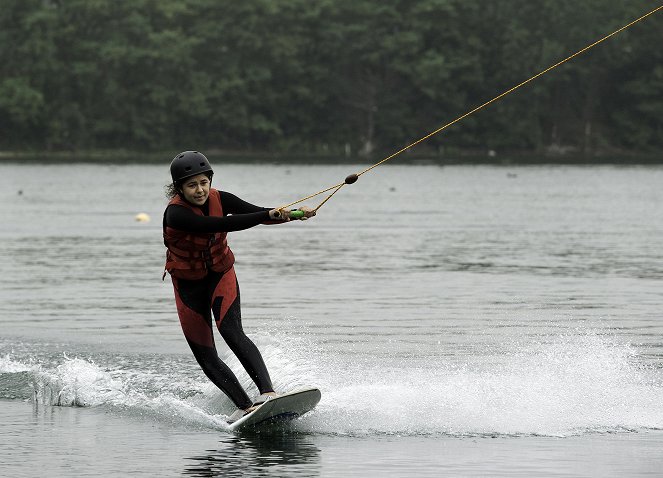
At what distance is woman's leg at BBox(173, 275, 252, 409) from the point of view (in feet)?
36.3

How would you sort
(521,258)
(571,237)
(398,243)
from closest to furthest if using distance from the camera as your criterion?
(521,258)
(398,243)
(571,237)

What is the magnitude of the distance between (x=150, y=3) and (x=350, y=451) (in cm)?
10913

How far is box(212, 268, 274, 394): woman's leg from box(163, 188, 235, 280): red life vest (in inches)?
5.7

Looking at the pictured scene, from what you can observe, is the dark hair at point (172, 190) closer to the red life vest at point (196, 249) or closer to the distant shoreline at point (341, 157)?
the red life vest at point (196, 249)

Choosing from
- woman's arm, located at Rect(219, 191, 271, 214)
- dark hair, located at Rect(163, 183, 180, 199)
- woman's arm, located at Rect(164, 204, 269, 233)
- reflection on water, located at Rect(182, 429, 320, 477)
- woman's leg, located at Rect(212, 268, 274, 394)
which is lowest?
reflection on water, located at Rect(182, 429, 320, 477)

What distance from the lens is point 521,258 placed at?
26484mm

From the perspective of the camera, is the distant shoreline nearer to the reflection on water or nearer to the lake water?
the lake water

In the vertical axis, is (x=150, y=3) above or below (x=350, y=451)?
above

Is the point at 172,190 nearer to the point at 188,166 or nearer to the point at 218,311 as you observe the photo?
the point at 188,166

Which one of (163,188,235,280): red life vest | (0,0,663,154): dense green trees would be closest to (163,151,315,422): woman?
(163,188,235,280): red life vest

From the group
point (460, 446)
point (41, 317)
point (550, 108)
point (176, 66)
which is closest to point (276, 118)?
point (176, 66)

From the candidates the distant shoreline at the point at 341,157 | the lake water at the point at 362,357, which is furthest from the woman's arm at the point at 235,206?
the distant shoreline at the point at 341,157

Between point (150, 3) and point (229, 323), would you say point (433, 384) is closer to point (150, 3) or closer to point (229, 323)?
point (229, 323)

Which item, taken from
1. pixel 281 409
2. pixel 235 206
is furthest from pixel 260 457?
pixel 235 206
